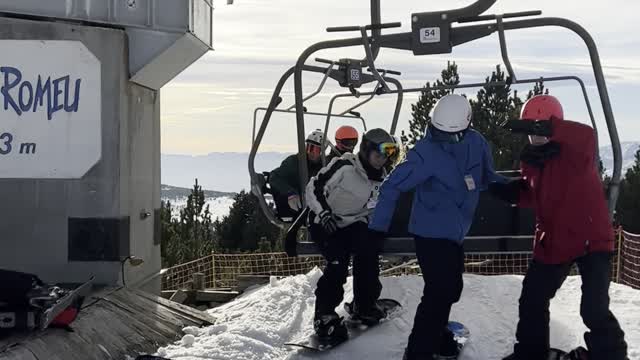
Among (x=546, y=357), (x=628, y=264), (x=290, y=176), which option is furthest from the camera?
(x=628, y=264)

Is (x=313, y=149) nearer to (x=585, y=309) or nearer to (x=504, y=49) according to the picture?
(x=504, y=49)

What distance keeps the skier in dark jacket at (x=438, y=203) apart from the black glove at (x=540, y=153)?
0.38 meters

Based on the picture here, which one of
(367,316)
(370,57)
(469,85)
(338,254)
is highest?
(370,57)

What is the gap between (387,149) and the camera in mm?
6043

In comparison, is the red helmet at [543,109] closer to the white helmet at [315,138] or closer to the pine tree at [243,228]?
the white helmet at [315,138]

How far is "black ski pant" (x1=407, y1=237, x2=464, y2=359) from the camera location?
529 centimetres

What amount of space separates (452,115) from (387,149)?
863 millimetres

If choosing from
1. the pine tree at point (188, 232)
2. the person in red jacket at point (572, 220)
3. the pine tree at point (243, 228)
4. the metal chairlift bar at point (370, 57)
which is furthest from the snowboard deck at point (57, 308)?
the pine tree at point (243, 228)

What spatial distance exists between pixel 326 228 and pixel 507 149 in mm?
14893

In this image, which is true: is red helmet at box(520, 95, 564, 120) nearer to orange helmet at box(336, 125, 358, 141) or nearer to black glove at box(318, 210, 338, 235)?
black glove at box(318, 210, 338, 235)

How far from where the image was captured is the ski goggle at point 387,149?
604 cm

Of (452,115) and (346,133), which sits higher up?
(346,133)

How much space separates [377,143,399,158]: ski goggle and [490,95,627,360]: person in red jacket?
1.05 m

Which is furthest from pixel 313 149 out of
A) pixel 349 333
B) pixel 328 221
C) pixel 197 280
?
pixel 197 280
